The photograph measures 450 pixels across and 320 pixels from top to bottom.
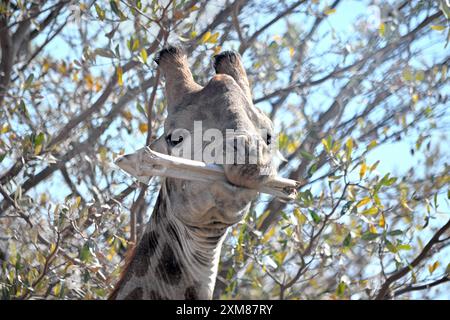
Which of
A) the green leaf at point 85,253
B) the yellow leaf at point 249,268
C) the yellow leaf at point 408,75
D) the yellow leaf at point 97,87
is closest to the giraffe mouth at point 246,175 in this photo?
the green leaf at point 85,253

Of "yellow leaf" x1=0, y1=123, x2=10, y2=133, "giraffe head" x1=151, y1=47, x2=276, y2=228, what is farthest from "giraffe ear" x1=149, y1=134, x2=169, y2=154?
"yellow leaf" x1=0, y1=123, x2=10, y2=133

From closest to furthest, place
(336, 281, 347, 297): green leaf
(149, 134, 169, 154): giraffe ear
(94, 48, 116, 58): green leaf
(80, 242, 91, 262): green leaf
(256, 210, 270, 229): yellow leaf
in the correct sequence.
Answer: (149, 134, 169, 154): giraffe ear < (80, 242, 91, 262): green leaf < (336, 281, 347, 297): green leaf < (94, 48, 116, 58): green leaf < (256, 210, 270, 229): yellow leaf

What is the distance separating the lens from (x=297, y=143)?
9.03 meters

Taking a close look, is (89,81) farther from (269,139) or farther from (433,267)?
(269,139)

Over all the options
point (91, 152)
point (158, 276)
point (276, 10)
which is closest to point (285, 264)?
point (91, 152)

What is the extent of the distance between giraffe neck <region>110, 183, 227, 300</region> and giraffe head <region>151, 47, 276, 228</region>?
0.19 meters

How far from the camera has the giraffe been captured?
4.69m

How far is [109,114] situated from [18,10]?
1340mm

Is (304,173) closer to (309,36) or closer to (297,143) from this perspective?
(297,143)

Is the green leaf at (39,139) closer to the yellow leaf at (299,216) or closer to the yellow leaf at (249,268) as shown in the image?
the yellow leaf at (299,216)

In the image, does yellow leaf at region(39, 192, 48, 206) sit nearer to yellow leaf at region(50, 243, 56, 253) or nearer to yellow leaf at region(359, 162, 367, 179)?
yellow leaf at region(50, 243, 56, 253)

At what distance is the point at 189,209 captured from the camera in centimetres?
480

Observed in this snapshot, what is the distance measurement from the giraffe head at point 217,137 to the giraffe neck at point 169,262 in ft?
0.61

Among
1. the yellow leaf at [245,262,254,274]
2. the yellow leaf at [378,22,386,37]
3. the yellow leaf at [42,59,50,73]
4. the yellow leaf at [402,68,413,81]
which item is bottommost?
the yellow leaf at [245,262,254,274]
